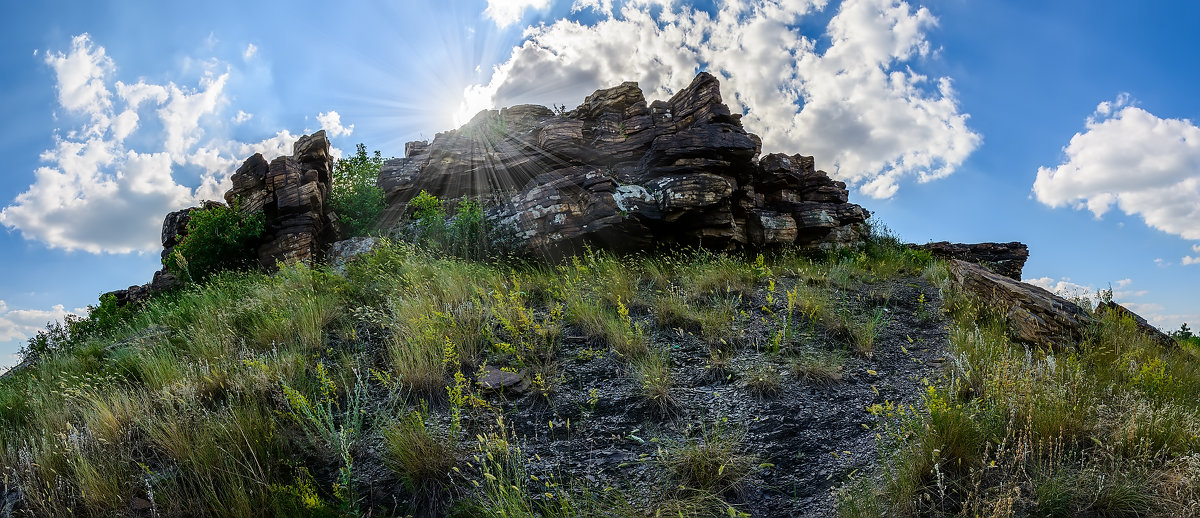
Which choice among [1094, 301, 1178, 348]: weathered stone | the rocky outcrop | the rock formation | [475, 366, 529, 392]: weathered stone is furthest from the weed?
the rocky outcrop

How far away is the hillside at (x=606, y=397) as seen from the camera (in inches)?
143

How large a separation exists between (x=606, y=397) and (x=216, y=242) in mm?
14033

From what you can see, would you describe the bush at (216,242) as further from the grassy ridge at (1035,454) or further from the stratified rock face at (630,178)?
the grassy ridge at (1035,454)

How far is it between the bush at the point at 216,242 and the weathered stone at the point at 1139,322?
18.9 metres

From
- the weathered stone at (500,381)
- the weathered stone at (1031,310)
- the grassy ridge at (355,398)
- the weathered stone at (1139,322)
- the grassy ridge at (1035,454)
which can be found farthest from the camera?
the weathered stone at (1139,322)

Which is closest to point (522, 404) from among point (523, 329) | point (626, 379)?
point (626, 379)

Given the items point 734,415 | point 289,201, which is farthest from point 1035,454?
point 289,201

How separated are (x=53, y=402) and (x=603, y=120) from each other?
43.5 feet

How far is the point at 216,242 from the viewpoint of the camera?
13.8 metres

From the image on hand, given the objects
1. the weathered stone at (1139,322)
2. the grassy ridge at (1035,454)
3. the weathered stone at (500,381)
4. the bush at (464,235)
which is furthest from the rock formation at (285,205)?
the weathered stone at (1139,322)

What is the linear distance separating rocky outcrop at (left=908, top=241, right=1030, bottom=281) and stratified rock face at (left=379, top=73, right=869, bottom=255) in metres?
5.87

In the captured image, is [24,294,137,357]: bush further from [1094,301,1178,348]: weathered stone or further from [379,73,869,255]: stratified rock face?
[1094,301,1178,348]: weathered stone

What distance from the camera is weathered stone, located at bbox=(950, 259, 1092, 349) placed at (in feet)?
22.6

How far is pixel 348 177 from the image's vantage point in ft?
56.9
